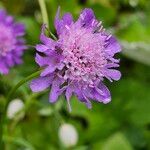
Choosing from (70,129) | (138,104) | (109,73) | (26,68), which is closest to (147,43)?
(138,104)

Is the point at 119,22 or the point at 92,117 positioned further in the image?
the point at 119,22

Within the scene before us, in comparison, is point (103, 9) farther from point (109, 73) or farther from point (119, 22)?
point (109, 73)

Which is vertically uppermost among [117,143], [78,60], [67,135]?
[78,60]

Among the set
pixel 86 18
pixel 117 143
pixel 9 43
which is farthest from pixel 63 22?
pixel 117 143

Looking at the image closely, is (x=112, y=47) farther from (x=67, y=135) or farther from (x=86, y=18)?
(x=67, y=135)

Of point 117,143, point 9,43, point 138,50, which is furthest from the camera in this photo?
point 138,50

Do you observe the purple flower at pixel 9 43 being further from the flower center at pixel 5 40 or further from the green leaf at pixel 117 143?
the green leaf at pixel 117 143
